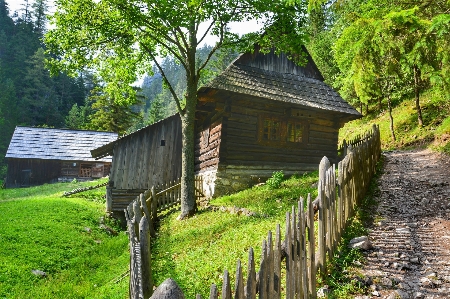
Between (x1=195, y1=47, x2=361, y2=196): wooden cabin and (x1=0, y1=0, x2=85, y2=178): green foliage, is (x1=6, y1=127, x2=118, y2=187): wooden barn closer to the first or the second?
(x1=0, y1=0, x2=85, y2=178): green foliage

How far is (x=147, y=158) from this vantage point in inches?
705

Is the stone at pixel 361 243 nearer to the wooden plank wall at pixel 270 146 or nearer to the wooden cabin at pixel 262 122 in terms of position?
the wooden cabin at pixel 262 122

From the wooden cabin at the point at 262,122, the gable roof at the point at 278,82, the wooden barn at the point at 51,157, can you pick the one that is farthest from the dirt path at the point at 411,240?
the wooden barn at the point at 51,157

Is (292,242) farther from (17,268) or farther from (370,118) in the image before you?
(370,118)

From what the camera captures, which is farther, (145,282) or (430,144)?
(430,144)

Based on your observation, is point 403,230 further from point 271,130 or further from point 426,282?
point 271,130

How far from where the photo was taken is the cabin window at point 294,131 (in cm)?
1577

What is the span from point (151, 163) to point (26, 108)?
1989 inches

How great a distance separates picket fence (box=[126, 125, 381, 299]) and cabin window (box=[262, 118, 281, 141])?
752 centimetres

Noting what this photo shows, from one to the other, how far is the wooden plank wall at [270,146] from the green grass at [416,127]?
252cm

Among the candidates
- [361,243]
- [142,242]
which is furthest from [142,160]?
[361,243]

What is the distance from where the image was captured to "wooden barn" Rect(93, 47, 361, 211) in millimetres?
14234

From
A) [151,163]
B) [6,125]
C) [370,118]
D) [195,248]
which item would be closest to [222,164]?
[151,163]

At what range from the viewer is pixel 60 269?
8.39 m
